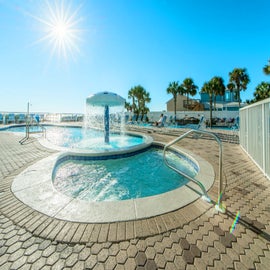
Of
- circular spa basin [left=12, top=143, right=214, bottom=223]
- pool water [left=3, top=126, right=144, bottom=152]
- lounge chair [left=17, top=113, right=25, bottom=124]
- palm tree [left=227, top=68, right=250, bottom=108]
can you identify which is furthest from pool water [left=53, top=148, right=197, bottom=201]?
palm tree [left=227, top=68, right=250, bottom=108]

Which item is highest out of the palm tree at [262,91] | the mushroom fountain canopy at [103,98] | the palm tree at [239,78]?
the palm tree at [239,78]

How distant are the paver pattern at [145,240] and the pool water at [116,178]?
1236mm

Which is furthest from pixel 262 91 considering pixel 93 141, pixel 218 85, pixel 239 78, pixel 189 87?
pixel 93 141

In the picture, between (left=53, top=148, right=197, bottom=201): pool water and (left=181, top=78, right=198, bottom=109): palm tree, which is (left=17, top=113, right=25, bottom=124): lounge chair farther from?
(left=181, top=78, right=198, bottom=109): palm tree

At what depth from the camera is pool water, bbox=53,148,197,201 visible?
3.54m

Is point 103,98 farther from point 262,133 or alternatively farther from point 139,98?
point 139,98

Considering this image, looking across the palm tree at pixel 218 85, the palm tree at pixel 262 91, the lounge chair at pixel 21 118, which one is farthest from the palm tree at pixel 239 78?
the lounge chair at pixel 21 118

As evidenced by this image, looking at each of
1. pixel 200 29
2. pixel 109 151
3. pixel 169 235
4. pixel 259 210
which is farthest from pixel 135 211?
pixel 200 29

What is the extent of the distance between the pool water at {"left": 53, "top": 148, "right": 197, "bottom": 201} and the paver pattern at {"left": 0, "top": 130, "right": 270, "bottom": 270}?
124cm

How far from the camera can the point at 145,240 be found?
1.84 meters

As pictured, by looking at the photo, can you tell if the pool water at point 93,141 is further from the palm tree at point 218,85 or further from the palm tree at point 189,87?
the palm tree at point 189,87

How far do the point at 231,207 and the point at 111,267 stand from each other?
7.41 ft

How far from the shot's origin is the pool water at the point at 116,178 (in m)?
3.54

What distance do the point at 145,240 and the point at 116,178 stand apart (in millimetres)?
2632
